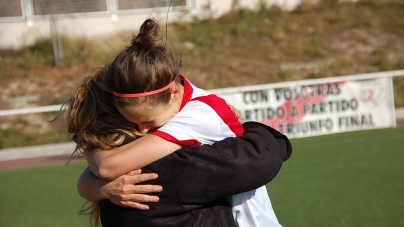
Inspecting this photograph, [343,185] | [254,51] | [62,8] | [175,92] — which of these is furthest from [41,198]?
[62,8]

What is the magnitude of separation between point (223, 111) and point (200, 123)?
13cm

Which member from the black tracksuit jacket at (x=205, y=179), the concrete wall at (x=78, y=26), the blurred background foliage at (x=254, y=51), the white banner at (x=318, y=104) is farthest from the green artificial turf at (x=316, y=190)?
the concrete wall at (x=78, y=26)

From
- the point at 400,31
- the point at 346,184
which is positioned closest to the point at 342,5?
the point at 400,31

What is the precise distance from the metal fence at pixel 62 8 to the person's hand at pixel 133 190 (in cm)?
2034

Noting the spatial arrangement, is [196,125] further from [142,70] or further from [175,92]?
[142,70]

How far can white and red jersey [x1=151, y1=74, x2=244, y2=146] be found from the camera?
2170 mm

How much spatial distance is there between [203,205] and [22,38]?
70.6ft

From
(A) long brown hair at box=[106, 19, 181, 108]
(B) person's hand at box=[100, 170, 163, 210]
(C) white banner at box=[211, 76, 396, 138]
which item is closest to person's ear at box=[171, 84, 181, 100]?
(A) long brown hair at box=[106, 19, 181, 108]

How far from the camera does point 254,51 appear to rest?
22672 millimetres

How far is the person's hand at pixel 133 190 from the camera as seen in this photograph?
2.17 m

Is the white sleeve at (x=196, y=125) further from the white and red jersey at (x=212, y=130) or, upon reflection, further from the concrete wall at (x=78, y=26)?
the concrete wall at (x=78, y=26)

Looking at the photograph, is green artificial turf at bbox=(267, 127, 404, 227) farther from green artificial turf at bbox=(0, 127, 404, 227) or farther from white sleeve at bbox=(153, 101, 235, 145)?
white sleeve at bbox=(153, 101, 235, 145)

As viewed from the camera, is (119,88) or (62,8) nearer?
(119,88)

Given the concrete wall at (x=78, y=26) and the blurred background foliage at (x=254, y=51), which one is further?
the concrete wall at (x=78, y=26)
